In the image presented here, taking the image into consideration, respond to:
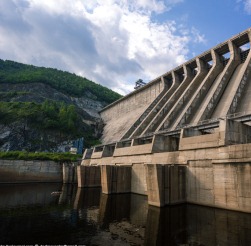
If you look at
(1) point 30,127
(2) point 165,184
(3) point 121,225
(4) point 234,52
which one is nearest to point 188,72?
(4) point 234,52

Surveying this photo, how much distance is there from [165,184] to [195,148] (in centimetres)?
436

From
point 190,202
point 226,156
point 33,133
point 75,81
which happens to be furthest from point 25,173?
point 75,81

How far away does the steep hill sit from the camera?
51.5 meters

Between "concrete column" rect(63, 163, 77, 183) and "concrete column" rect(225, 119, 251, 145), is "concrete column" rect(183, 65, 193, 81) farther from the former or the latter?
"concrete column" rect(63, 163, 77, 183)

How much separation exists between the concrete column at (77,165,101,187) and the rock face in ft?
73.8

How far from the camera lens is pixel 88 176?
105 ft

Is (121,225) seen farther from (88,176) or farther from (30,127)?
(30,127)

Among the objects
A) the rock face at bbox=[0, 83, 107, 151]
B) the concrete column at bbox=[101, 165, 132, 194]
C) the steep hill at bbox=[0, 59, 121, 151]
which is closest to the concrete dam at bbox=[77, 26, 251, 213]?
the concrete column at bbox=[101, 165, 132, 194]

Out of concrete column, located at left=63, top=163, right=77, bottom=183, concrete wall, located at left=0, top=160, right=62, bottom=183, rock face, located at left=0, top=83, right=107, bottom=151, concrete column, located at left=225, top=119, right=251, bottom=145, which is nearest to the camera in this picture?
concrete column, located at left=225, top=119, right=251, bottom=145

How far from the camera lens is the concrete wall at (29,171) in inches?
1409

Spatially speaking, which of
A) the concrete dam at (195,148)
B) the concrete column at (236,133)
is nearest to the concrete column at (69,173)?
the concrete dam at (195,148)

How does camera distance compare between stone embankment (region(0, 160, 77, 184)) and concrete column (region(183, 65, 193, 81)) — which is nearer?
stone embankment (region(0, 160, 77, 184))

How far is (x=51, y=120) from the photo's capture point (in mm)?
57094

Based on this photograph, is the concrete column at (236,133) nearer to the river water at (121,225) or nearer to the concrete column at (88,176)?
the river water at (121,225)
